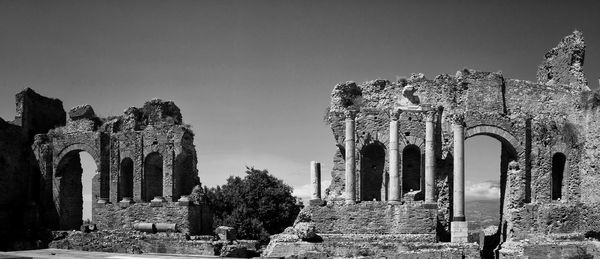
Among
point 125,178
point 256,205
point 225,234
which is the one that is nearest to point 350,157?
point 225,234

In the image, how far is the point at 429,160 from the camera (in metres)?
24.8

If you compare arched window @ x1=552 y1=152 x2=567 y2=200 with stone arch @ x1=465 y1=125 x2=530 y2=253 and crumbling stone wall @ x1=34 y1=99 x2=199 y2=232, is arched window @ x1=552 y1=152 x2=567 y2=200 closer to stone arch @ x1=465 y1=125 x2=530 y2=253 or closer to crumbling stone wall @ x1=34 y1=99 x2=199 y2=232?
stone arch @ x1=465 y1=125 x2=530 y2=253

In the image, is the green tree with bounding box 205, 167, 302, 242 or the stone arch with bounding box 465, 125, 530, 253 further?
the green tree with bounding box 205, 167, 302, 242

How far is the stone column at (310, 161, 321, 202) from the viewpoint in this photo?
2602cm

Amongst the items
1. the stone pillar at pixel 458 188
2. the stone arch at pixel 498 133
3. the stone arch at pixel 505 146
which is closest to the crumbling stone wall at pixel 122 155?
the stone pillar at pixel 458 188

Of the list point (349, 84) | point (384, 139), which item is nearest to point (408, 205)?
point (384, 139)

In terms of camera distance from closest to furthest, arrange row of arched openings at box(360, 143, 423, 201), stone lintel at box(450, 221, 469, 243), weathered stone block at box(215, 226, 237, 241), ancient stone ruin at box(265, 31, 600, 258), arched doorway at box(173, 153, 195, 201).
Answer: ancient stone ruin at box(265, 31, 600, 258) → stone lintel at box(450, 221, 469, 243) → weathered stone block at box(215, 226, 237, 241) → row of arched openings at box(360, 143, 423, 201) → arched doorway at box(173, 153, 195, 201)

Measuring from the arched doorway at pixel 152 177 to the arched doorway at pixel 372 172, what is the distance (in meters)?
10.1

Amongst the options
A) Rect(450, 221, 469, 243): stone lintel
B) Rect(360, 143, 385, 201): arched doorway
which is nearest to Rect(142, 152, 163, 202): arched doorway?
Rect(360, 143, 385, 201): arched doorway

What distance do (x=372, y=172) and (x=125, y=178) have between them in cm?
1237

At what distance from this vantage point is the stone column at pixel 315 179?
26.0 m

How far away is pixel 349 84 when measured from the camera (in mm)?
28266

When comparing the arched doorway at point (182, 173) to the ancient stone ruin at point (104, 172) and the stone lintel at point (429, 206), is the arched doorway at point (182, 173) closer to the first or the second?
the ancient stone ruin at point (104, 172)

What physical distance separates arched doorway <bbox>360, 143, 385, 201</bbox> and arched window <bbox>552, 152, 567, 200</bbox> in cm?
867
